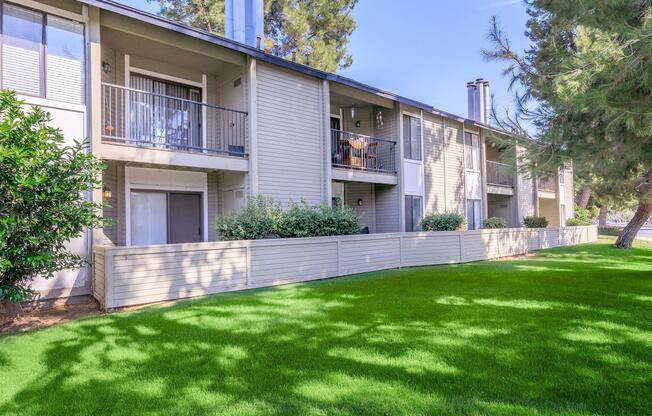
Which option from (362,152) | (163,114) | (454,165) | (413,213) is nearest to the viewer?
(163,114)

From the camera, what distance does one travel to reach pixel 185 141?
10562 millimetres

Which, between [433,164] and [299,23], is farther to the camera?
[299,23]

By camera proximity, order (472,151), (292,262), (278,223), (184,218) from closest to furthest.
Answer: (292,262), (278,223), (184,218), (472,151)

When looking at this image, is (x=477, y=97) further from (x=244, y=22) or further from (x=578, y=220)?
(x=244, y=22)

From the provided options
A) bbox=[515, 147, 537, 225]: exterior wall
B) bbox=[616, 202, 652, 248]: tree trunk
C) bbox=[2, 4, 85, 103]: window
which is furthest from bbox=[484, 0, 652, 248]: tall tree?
bbox=[515, 147, 537, 225]: exterior wall

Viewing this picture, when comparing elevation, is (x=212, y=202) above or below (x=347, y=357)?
above

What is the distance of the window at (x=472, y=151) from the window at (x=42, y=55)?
603 inches

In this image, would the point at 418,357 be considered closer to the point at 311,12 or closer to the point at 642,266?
the point at 642,266

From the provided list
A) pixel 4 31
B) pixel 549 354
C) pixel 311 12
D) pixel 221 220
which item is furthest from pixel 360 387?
pixel 311 12

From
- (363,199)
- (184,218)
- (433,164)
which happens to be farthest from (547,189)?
(184,218)

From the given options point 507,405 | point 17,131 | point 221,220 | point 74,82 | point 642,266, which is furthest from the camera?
point 642,266

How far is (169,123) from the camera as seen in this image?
33.8 feet

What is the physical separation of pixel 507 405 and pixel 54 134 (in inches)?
267

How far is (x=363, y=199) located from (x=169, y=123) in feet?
25.9
